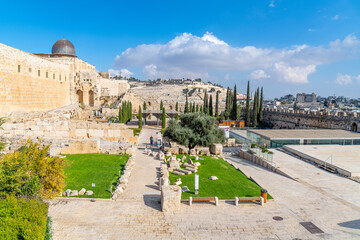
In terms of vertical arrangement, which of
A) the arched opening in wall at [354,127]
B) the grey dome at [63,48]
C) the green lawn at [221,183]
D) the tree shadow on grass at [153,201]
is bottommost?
the tree shadow on grass at [153,201]

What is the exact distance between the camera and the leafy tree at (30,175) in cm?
666

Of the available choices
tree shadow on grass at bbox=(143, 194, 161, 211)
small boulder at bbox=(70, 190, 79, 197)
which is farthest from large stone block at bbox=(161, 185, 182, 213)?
small boulder at bbox=(70, 190, 79, 197)

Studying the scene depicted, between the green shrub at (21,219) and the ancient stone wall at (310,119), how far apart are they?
29920mm

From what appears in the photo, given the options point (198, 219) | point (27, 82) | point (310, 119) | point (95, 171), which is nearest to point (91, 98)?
point (27, 82)

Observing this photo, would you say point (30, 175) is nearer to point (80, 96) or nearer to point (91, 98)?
point (80, 96)

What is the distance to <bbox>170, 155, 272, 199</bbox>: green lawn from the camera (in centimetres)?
962

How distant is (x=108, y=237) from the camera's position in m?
6.49

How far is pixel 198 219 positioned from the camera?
761 centimetres

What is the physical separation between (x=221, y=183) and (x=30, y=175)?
7.38m

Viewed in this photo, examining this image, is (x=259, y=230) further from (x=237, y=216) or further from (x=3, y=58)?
(x=3, y=58)

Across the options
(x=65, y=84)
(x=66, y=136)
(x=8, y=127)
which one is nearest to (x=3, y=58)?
(x=8, y=127)

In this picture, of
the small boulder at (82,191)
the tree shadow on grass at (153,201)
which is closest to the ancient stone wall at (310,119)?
the tree shadow on grass at (153,201)

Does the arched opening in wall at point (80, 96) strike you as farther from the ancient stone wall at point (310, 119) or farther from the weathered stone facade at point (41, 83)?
the ancient stone wall at point (310, 119)

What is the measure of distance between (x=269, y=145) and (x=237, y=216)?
41.8 feet
